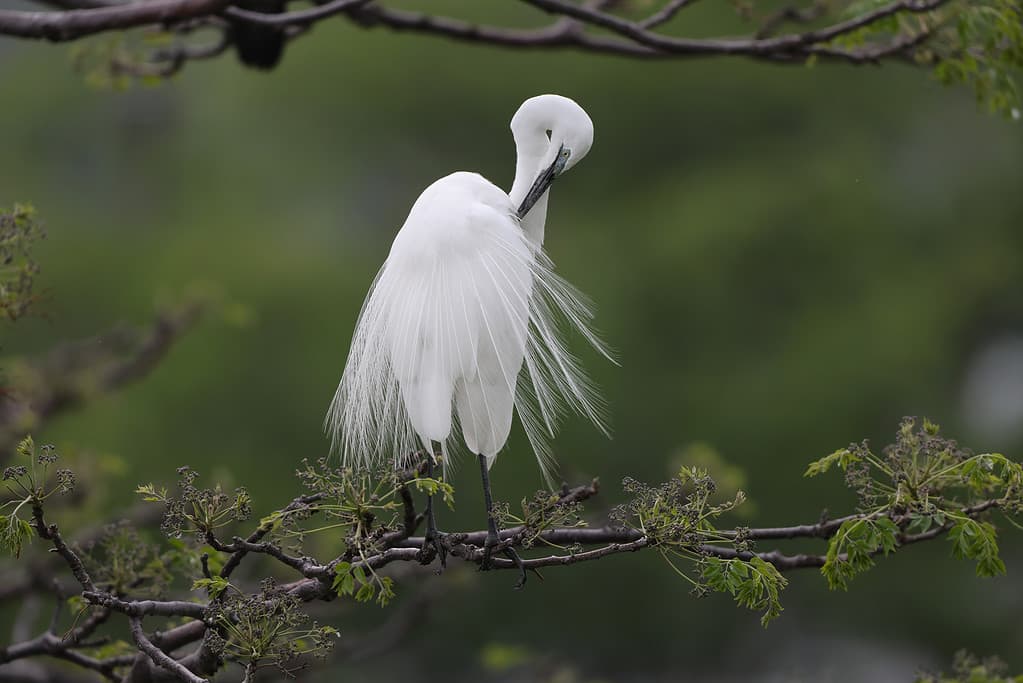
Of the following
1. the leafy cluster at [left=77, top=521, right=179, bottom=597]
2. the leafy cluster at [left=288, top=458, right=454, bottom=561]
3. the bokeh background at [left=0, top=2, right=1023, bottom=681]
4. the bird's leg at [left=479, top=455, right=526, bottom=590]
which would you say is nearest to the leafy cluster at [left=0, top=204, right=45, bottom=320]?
the leafy cluster at [left=77, top=521, right=179, bottom=597]

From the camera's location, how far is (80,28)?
7.07 ft

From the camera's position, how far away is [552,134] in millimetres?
2234

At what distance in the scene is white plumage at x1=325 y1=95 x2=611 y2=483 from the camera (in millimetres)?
2037

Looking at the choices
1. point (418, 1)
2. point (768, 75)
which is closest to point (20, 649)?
point (418, 1)

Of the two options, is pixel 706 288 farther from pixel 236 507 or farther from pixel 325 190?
pixel 236 507

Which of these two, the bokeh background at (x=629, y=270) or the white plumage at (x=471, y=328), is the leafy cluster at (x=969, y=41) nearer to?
the white plumage at (x=471, y=328)

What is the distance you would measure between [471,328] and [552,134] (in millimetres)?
422

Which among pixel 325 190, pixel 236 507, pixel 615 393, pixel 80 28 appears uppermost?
pixel 80 28

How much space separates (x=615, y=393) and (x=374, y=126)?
527 centimetres

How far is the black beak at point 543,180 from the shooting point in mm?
2223

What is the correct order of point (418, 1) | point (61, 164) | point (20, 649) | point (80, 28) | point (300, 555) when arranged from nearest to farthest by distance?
point (300, 555) → point (20, 649) → point (80, 28) → point (418, 1) → point (61, 164)

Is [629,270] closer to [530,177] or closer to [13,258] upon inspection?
[530,177]

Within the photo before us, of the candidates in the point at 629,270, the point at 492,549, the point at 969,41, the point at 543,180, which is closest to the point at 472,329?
the point at 543,180

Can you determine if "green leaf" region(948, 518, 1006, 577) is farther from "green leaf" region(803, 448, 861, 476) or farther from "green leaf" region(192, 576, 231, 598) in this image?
"green leaf" region(192, 576, 231, 598)
